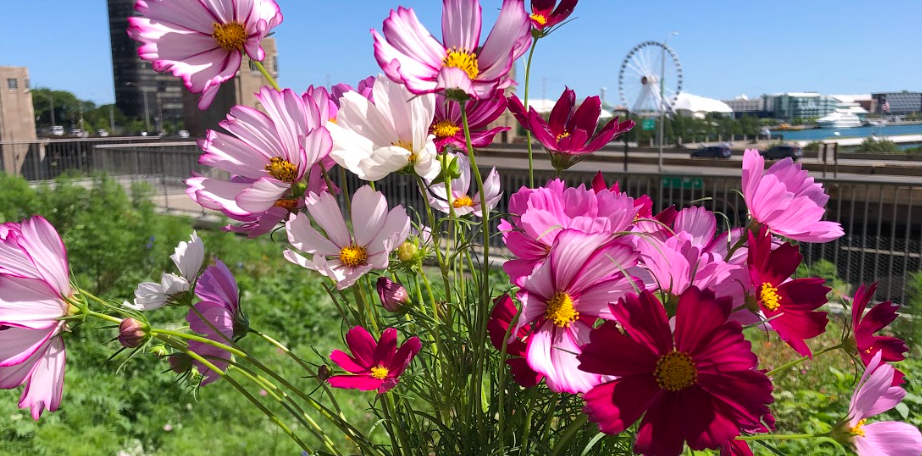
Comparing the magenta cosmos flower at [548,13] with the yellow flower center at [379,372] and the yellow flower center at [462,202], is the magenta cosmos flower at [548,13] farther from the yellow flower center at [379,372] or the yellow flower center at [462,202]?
the yellow flower center at [379,372]

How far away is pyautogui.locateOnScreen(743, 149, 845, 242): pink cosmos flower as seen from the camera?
1.98 ft

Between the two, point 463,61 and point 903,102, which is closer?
point 463,61

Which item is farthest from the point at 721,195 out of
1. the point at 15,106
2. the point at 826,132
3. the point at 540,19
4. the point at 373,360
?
the point at 826,132

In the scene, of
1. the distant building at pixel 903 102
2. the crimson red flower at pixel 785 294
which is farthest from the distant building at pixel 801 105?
the crimson red flower at pixel 785 294

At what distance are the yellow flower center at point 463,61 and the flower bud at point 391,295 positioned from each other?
0.69ft

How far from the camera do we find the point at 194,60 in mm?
659

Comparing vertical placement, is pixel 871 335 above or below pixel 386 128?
below

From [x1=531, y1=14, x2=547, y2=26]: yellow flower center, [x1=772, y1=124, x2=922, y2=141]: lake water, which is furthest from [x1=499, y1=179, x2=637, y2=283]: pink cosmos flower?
[x1=772, y1=124, x2=922, y2=141]: lake water

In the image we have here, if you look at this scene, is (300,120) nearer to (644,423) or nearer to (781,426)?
(644,423)

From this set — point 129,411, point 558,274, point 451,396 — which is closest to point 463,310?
point 451,396

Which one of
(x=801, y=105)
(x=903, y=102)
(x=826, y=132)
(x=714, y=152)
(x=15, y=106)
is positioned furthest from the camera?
(x=903, y=102)

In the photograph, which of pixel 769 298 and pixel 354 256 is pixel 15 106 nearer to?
pixel 354 256

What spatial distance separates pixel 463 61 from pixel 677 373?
29 cm

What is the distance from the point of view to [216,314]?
740mm
